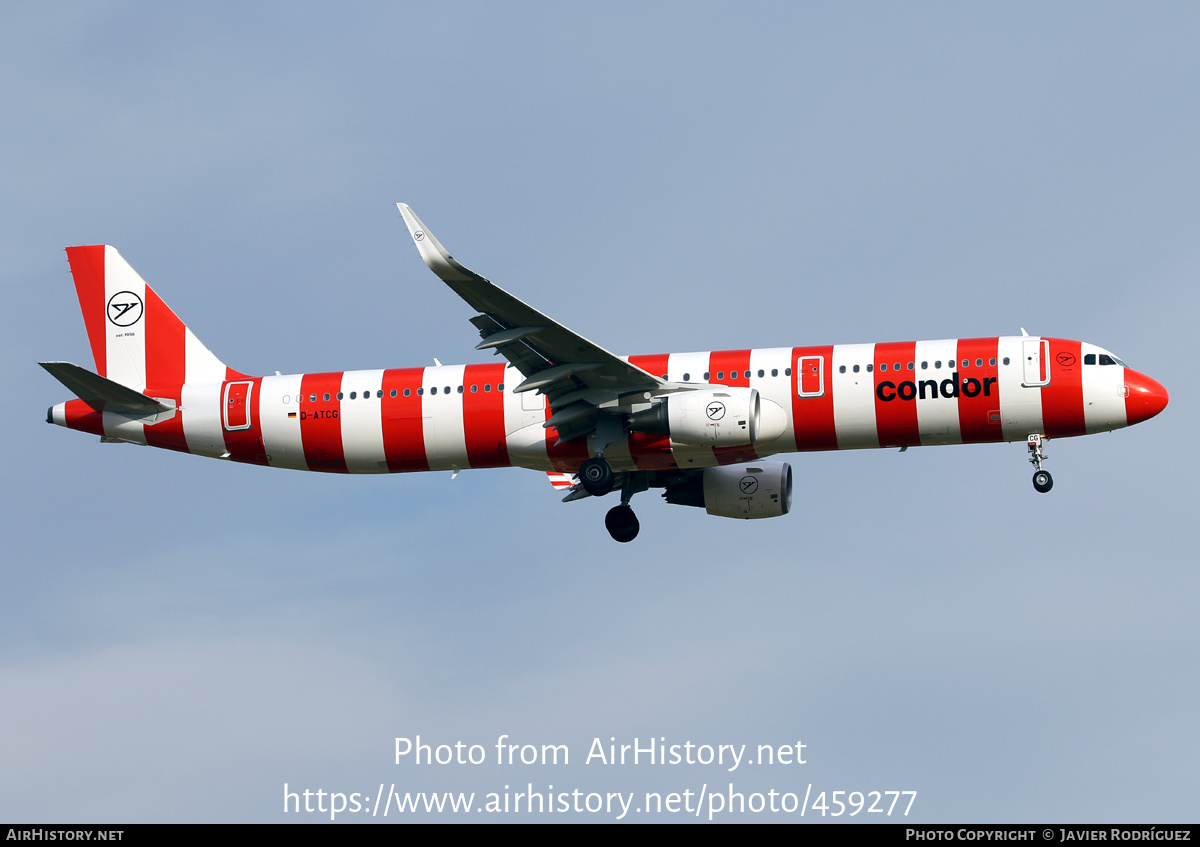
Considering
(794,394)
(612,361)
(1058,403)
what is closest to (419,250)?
(612,361)

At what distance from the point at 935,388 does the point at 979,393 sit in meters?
1.22

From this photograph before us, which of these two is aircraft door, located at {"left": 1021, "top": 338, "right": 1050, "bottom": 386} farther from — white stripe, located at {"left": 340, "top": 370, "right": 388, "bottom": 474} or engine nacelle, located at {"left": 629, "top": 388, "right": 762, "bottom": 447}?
white stripe, located at {"left": 340, "top": 370, "right": 388, "bottom": 474}

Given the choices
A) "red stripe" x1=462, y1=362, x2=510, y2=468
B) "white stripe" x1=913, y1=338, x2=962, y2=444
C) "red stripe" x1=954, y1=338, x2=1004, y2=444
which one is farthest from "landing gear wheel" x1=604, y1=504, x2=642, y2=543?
"red stripe" x1=954, y1=338, x2=1004, y2=444

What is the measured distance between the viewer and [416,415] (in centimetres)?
4325

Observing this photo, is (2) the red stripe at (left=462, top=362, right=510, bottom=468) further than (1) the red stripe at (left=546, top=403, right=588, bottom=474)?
Yes

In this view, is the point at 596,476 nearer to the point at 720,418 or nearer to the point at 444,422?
the point at 720,418

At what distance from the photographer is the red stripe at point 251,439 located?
44.5 metres

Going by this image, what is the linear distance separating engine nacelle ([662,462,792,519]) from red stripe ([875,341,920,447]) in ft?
18.6

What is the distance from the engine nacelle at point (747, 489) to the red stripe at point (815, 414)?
4.89 metres

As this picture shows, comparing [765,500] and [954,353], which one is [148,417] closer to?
[765,500]

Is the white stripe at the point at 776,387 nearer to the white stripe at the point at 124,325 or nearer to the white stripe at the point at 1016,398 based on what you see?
the white stripe at the point at 1016,398

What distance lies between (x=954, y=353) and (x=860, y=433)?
3.47 metres

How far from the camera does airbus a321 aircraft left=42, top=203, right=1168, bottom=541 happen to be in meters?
39.9

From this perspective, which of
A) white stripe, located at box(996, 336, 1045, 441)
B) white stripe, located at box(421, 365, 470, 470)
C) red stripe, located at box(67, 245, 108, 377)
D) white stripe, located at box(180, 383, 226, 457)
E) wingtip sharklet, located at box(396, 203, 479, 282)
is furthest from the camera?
red stripe, located at box(67, 245, 108, 377)
